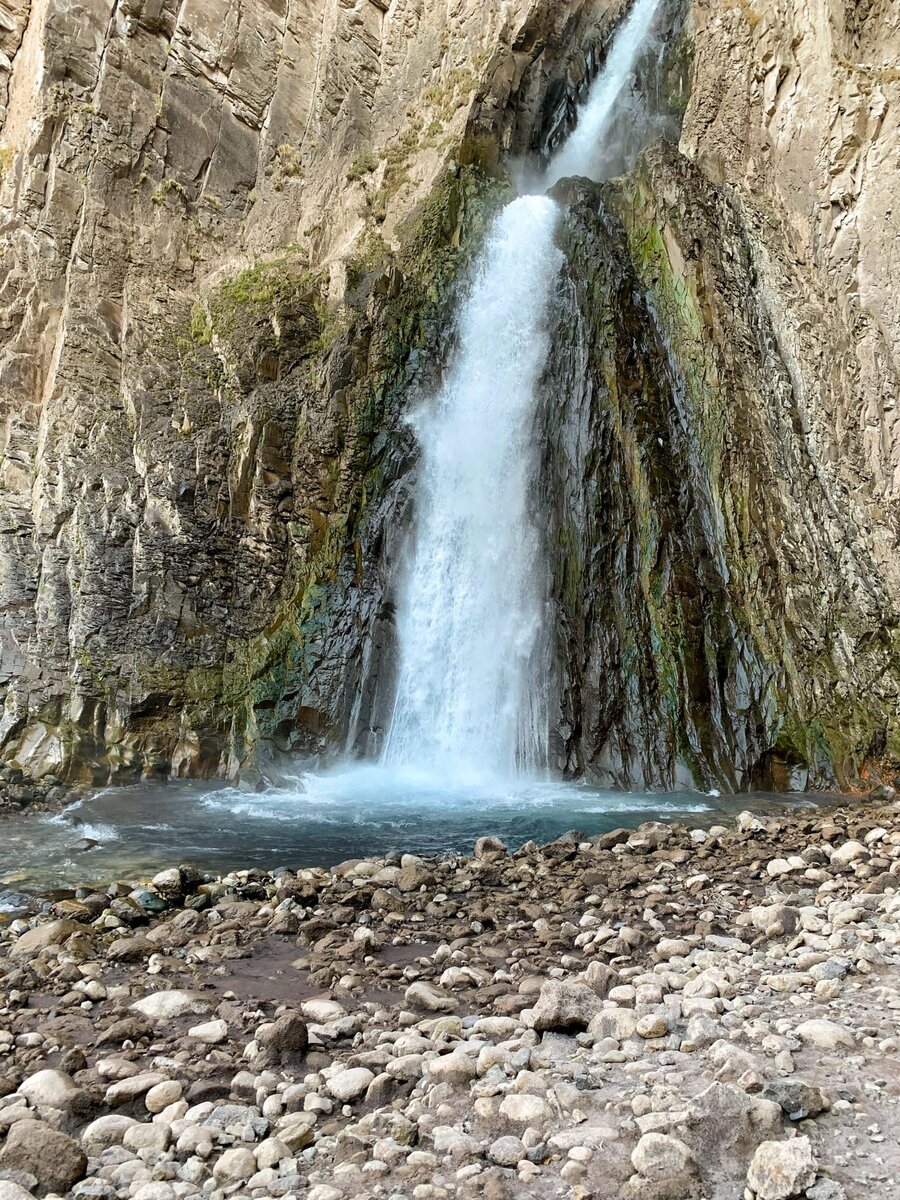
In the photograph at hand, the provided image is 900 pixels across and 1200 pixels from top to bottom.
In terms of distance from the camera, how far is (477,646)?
49.3ft

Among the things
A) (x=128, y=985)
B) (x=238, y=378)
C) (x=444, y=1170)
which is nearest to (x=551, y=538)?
(x=238, y=378)

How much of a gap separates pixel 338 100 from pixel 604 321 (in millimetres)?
13023

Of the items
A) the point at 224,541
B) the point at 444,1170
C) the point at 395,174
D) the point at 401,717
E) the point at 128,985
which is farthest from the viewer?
the point at 395,174

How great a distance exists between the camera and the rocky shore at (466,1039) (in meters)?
2.60

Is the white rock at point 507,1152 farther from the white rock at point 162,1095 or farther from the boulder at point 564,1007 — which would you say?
the white rock at point 162,1095

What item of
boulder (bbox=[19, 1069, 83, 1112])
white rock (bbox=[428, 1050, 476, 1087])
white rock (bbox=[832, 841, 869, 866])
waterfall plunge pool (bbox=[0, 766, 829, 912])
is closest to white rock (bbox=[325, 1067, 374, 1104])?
white rock (bbox=[428, 1050, 476, 1087])

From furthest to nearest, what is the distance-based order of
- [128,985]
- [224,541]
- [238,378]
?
[238,378], [224,541], [128,985]

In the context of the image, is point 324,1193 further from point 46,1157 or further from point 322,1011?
point 322,1011

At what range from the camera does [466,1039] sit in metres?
3.74

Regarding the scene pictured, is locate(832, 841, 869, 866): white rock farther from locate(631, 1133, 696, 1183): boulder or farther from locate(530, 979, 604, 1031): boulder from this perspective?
locate(631, 1133, 696, 1183): boulder

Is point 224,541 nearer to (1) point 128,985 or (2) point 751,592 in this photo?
(2) point 751,592

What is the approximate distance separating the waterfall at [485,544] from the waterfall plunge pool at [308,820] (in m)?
0.94

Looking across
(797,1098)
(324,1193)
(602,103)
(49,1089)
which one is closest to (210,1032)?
(49,1089)

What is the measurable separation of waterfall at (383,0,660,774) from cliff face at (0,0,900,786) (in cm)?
54
